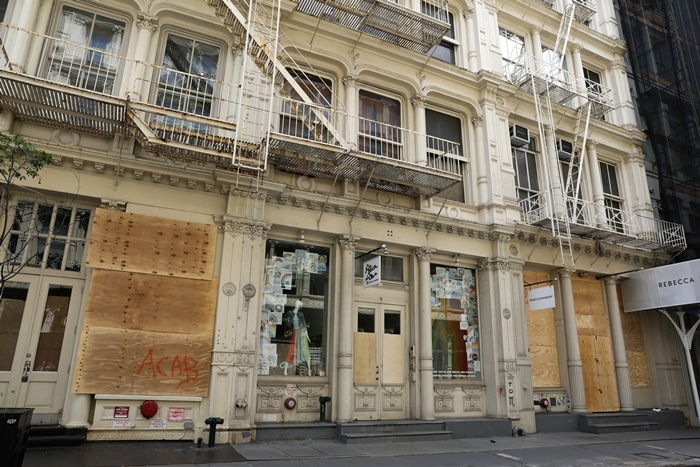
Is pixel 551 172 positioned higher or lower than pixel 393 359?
higher

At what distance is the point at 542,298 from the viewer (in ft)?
43.6

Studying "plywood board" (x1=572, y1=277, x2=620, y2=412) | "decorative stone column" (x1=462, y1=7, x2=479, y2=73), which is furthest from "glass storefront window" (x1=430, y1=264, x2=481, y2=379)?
"decorative stone column" (x1=462, y1=7, x2=479, y2=73)

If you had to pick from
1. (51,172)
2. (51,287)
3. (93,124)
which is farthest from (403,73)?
(51,287)

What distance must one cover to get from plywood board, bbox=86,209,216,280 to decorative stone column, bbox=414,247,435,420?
5766mm

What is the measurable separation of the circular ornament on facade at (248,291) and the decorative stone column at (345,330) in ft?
7.92

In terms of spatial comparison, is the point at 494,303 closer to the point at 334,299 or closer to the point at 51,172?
the point at 334,299

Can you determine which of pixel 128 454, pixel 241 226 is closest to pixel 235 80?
pixel 241 226

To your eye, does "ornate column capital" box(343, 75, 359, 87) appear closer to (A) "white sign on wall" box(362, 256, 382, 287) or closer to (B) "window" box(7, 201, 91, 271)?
(A) "white sign on wall" box(362, 256, 382, 287)

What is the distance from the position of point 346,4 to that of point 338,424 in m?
10.9

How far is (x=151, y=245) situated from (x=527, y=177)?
40.8 feet

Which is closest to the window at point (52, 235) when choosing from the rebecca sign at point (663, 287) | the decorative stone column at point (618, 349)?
the decorative stone column at point (618, 349)

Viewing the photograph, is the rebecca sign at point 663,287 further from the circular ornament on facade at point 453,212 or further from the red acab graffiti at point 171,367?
the red acab graffiti at point 171,367

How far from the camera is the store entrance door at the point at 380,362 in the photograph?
11998mm

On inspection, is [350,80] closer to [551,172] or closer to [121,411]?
[551,172]
